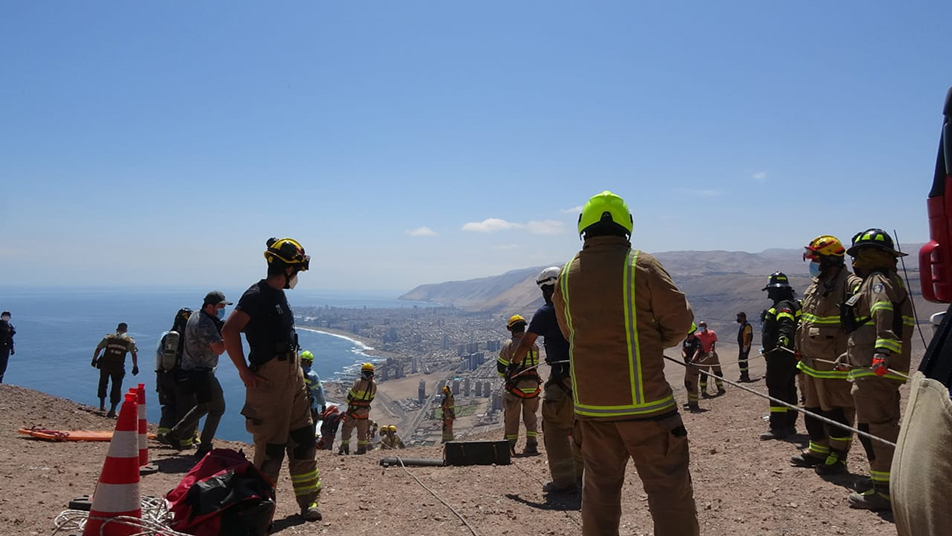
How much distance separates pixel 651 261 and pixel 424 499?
12.6 ft

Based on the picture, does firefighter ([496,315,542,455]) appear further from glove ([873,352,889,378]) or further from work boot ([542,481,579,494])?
glove ([873,352,889,378])

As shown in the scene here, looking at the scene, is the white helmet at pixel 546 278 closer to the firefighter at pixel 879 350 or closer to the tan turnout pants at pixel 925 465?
the firefighter at pixel 879 350

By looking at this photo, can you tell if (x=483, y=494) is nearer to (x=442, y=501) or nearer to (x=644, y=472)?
(x=442, y=501)

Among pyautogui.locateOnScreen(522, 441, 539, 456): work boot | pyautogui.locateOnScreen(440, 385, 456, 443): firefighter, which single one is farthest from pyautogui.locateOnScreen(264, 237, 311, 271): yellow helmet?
pyautogui.locateOnScreen(440, 385, 456, 443): firefighter

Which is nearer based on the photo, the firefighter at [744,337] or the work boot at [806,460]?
the work boot at [806,460]

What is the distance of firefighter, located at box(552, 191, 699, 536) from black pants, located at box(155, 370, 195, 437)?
24.8 ft

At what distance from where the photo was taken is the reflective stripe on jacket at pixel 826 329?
5934mm

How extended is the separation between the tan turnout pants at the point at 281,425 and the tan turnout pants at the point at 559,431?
8.02 feet

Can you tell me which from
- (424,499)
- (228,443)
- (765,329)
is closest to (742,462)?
(765,329)

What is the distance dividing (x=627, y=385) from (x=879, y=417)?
132 inches

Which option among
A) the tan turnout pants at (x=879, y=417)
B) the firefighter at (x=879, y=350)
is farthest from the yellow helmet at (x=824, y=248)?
the tan turnout pants at (x=879, y=417)

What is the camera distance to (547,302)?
19.4ft

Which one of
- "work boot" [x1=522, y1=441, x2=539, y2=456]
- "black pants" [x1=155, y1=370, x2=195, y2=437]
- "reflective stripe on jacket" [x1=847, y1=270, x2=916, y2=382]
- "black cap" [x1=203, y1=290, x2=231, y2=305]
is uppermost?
"black cap" [x1=203, y1=290, x2=231, y2=305]

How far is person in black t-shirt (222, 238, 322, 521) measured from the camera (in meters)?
4.76
